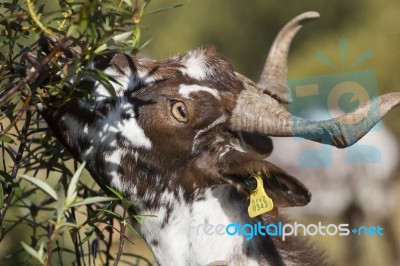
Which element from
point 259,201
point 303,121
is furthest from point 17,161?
point 303,121

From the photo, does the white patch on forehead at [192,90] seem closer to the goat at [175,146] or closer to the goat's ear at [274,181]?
the goat at [175,146]

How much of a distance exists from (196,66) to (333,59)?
11291mm

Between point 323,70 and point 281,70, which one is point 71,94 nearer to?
point 281,70

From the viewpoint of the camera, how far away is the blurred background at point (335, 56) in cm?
1512

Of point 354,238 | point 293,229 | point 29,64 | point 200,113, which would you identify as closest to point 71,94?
point 29,64

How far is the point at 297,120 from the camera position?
5.43m

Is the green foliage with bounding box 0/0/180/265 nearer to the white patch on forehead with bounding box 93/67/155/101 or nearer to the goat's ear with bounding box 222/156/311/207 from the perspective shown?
the white patch on forehead with bounding box 93/67/155/101

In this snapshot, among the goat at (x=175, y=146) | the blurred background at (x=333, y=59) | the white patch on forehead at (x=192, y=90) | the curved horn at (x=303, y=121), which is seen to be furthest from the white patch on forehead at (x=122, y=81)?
the blurred background at (x=333, y=59)

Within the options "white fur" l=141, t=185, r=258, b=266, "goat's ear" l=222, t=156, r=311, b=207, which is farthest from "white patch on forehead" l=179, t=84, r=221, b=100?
"white fur" l=141, t=185, r=258, b=266

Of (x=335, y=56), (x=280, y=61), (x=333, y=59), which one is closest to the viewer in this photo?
(x=280, y=61)

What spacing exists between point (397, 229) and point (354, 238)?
1.44 metres

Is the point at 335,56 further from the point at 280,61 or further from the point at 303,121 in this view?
the point at 303,121

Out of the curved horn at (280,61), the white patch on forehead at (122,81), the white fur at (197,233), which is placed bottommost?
the white fur at (197,233)

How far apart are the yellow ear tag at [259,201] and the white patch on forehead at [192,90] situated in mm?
654
